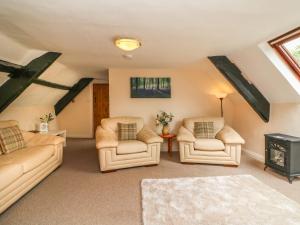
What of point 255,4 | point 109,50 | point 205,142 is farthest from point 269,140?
point 109,50

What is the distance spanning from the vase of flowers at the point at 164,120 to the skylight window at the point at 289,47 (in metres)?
2.54

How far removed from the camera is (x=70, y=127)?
21.9 ft

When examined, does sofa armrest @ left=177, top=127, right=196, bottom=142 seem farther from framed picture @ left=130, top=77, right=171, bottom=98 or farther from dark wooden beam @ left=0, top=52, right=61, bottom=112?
dark wooden beam @ left=0, top=52, right=61, bottom=112

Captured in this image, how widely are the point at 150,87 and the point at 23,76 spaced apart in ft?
8.56

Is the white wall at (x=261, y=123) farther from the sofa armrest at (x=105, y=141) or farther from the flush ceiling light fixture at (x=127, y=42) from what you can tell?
the sofa armrest at (x=105, y=141)

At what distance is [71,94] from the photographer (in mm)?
6363

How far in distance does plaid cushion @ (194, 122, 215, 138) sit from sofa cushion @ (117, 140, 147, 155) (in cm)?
121

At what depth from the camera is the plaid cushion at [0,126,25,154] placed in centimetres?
295

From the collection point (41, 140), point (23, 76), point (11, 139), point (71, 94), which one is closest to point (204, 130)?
point (41, 140)

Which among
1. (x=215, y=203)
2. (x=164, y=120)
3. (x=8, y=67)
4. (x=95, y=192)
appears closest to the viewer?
(x=215, y=203)

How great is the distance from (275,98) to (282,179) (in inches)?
56.7

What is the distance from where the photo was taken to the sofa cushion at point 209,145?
371 cm

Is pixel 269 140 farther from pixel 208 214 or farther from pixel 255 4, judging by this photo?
pixel 255 4

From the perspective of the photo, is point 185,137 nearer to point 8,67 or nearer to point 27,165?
point 27,165
